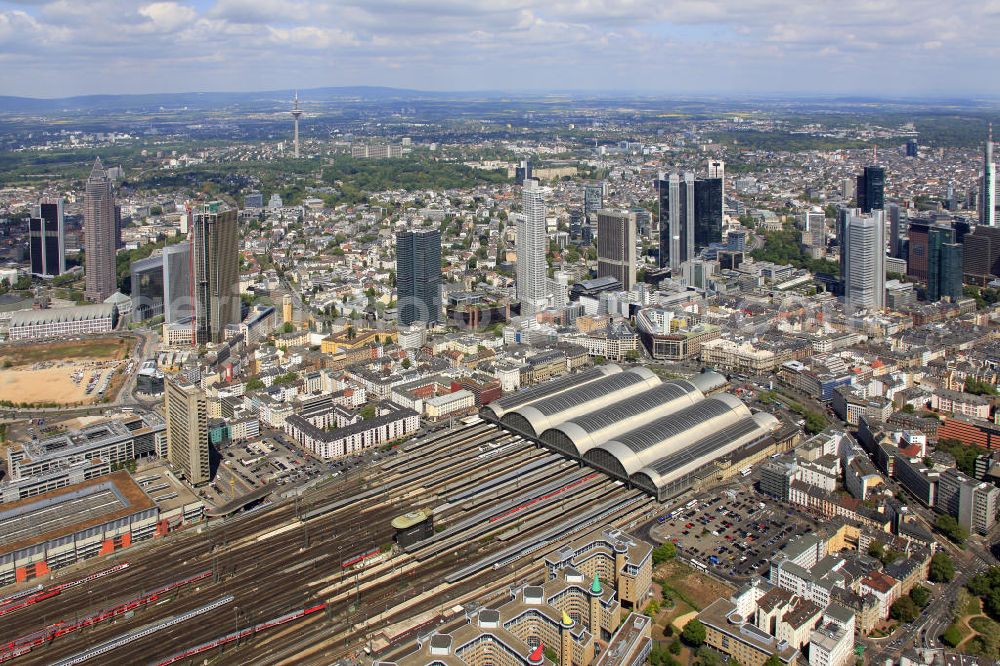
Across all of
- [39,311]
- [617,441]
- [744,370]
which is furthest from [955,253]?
[39,311]

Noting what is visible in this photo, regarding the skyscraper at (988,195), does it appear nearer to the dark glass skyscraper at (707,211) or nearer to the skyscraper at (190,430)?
the dark glass skyscraper at (707,211)

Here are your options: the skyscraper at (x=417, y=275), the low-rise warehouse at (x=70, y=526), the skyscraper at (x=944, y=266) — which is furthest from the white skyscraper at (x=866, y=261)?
the low-rise warehouse at (x=70, y=526)

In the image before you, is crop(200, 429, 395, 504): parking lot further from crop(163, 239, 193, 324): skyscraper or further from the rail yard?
crop(163, 239, 193, 324): skyscraper

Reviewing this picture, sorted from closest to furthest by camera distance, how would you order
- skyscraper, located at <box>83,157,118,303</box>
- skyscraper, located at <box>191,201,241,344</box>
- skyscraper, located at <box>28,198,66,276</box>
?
skyscraper, located at <box>191,201,241,344</box> < skyscraper, located at <box>83,157,118,303</box> < skyscraper, located at <box>28,198,66,276</box>

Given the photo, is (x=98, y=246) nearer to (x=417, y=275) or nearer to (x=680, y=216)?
(x=417, y=275)

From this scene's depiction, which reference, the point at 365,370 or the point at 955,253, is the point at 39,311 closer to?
the point at 365,370

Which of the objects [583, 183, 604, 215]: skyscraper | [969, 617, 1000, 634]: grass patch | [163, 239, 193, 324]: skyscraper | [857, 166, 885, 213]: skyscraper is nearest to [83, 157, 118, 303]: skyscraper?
[163, 239, 193, 324]: skyscraper

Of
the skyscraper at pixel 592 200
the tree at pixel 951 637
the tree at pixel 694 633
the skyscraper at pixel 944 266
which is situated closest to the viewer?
the tree at pixel 694 633
